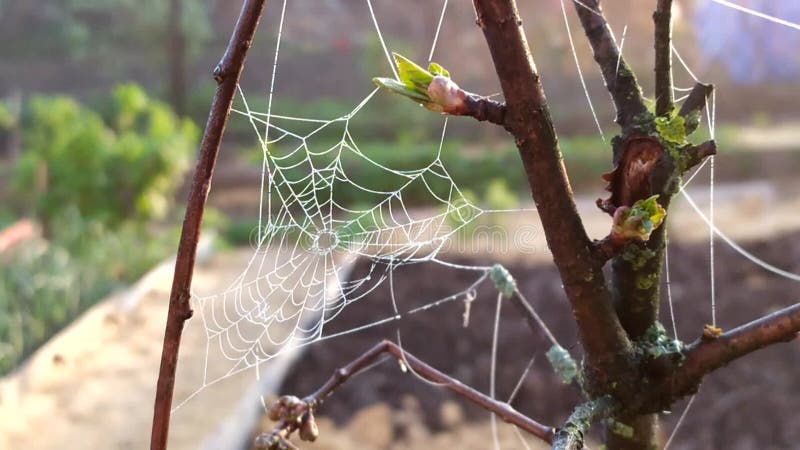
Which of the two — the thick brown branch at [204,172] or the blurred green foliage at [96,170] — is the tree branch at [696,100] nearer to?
the thick brown branch at [204,172]

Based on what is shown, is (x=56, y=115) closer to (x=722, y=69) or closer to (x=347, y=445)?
(x=347, y=445)

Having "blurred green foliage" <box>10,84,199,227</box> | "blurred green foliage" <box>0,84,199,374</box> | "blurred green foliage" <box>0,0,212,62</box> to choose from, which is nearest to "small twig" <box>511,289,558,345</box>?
"blurred green foliage" <box>0,84,199,374</box>

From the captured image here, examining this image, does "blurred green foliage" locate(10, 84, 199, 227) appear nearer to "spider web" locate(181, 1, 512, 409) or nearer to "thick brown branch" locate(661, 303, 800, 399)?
"spider web" locate(181, 1, 512, 409)

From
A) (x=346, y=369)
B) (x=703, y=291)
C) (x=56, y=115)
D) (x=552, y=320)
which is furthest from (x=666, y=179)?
(x=56, y=115)

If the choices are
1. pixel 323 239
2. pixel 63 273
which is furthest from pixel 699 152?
pixel 63 273

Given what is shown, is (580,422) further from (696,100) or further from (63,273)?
(63,273)
